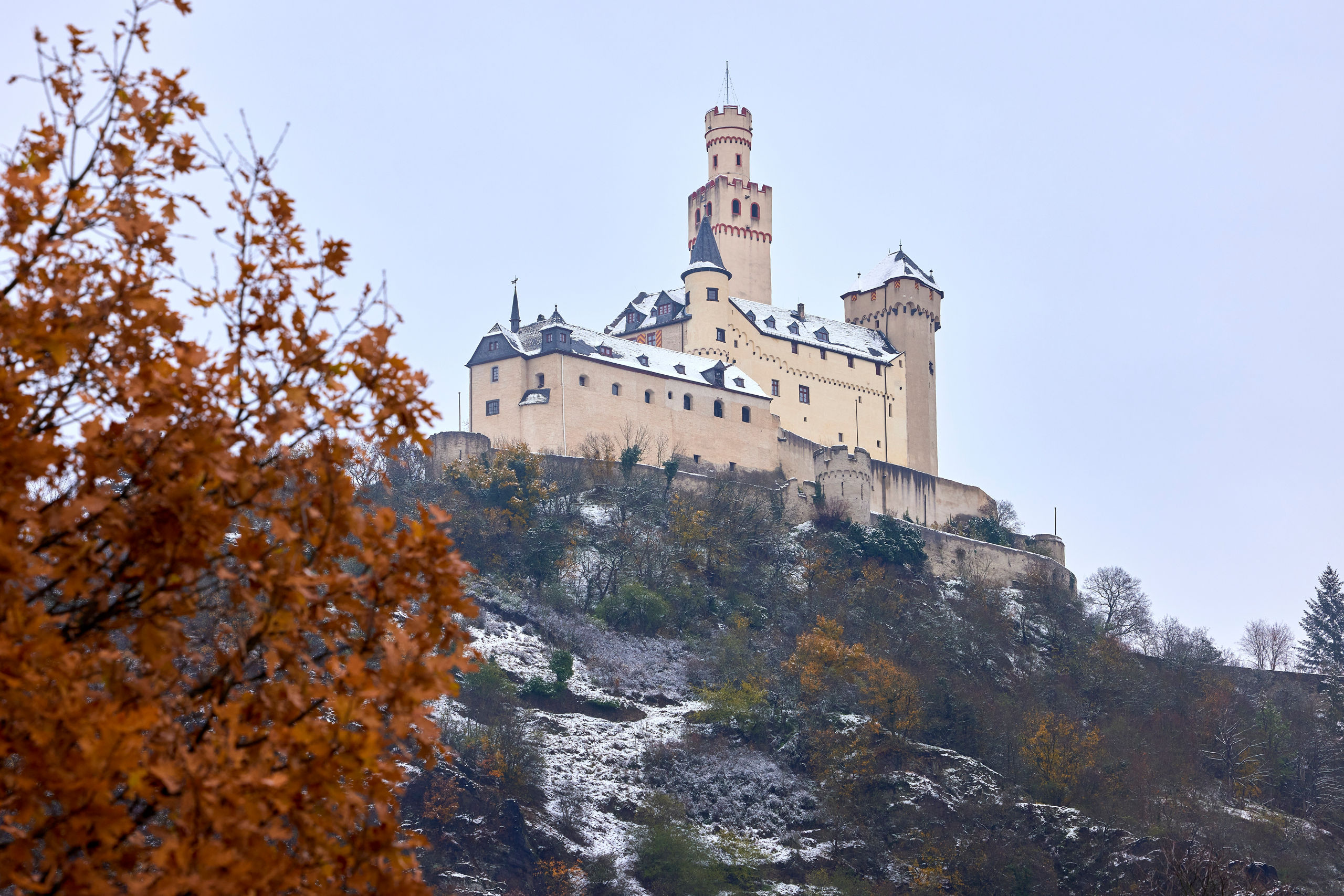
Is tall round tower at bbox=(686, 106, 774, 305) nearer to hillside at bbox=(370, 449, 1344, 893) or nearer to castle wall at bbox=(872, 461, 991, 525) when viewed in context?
castle wall at bbox=(872, 461, 991, 525)

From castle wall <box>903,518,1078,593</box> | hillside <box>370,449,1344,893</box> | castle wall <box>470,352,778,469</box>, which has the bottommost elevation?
hillside <box>370,449,1344,893</box>

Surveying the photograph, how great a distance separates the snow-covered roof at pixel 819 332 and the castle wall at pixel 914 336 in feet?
3.45

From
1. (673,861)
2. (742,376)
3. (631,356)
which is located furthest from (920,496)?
(673,861)

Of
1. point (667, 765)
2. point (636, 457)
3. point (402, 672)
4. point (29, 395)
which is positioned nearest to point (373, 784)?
point (402, 672)

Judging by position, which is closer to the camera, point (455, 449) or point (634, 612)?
point (634, 612)

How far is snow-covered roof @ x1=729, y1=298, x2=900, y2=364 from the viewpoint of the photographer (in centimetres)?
6562

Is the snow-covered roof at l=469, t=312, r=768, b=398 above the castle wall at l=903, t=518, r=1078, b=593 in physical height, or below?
above

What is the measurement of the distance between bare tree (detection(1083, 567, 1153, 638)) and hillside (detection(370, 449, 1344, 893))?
456 cm

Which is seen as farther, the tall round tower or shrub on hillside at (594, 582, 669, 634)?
the tall round tower

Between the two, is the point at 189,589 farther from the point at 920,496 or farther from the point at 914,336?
the point at 914,336

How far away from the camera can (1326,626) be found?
70.6 metres

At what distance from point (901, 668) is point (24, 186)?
44906 mm

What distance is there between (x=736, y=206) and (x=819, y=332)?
9.46m

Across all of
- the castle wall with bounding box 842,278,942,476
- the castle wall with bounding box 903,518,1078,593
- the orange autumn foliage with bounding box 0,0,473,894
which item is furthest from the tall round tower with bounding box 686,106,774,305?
the orange autumn foliage with bounding box 0,0,473,894
